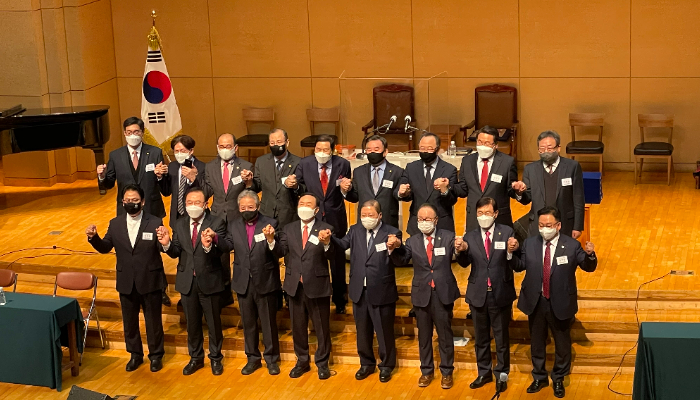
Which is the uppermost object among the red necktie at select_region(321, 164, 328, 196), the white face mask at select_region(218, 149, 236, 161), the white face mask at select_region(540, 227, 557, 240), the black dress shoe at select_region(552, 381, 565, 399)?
the white face mask at select_region(218, 149, 236, 161)

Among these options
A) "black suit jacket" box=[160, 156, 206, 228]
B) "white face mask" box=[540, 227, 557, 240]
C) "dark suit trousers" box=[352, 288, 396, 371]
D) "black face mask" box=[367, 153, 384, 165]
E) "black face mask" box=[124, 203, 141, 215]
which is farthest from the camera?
"black suit jacket" box=[160, 156, 206, 228]

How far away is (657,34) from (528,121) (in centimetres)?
184

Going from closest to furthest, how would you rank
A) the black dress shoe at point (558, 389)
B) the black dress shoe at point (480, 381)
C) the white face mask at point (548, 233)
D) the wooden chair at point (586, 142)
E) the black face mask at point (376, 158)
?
1. the white face mask at point (548, 233)
2. the black dress shoe at point (558, 389)
3. the black dress shoe at point (480, 381)
4. the black face mask at point (376, 158)
5. the wooden chair at point (586, 142)

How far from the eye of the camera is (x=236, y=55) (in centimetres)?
1376

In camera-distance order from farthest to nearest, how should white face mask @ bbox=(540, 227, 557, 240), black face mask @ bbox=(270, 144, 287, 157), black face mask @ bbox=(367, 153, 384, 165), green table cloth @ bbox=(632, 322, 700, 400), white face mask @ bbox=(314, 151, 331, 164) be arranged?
black face mask @ bbox=(270, 144, 287, 157), white face mask @ bbox=(314, 151, 331, 164), black face mask @ bbox=(367, 153, 384, 165), white face mask @ bbox=(540, 227, 557, 240), green table cloth @ bbox=(632, 322, 700, 400)

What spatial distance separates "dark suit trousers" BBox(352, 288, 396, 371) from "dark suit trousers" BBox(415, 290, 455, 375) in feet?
0.76

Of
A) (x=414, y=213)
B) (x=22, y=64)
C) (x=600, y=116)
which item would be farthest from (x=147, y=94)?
(x=600, y=116)

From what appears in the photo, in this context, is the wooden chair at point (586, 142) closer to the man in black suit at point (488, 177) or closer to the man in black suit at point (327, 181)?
the man in black suit at point (488, 177)

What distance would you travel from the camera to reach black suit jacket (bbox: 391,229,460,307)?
789cm

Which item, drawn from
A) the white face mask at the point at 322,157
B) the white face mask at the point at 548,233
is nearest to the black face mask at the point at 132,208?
the white face mask at the point at 322,157

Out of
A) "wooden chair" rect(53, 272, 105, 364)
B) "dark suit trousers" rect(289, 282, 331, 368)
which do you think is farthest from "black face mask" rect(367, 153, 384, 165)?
"wooden chair" rect(53, 272, 105, 364)

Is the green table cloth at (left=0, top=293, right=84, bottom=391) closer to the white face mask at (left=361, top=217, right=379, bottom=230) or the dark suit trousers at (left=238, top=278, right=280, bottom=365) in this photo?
the dark suit trousers at (left=238, top=278, right=280, bottom=365)

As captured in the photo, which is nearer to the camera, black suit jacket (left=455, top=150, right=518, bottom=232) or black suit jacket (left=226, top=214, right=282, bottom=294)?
black suit jacket (left=226, top=214, right=282, bottom=294)

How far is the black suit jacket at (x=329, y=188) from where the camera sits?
866 centimetres
